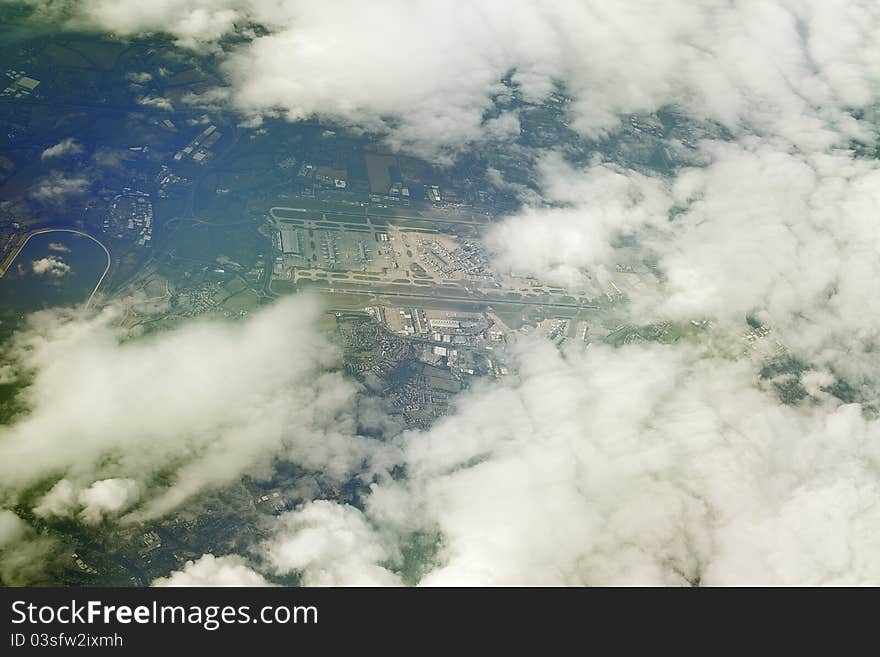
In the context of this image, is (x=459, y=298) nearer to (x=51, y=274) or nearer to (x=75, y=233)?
(x=75, y=233)

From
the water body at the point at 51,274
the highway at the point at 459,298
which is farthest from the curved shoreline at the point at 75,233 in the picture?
the highway at the point at 459,298

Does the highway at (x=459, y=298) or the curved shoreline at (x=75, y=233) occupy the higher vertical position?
the curved shoreline at (x=75, y=233)

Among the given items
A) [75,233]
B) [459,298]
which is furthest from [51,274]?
[459,298]

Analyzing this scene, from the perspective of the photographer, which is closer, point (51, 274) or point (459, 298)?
point (51, 274)

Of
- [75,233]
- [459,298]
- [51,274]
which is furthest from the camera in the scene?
[459,298]

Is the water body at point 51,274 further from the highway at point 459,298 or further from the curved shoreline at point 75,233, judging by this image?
the highway at point 459,298

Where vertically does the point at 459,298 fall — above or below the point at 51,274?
below

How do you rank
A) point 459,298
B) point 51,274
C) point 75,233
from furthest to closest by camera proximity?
point 459,298 < point 75,233 < point 51,274

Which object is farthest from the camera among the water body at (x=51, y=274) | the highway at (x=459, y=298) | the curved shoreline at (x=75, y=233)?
the highway at (x=459, y=298)
